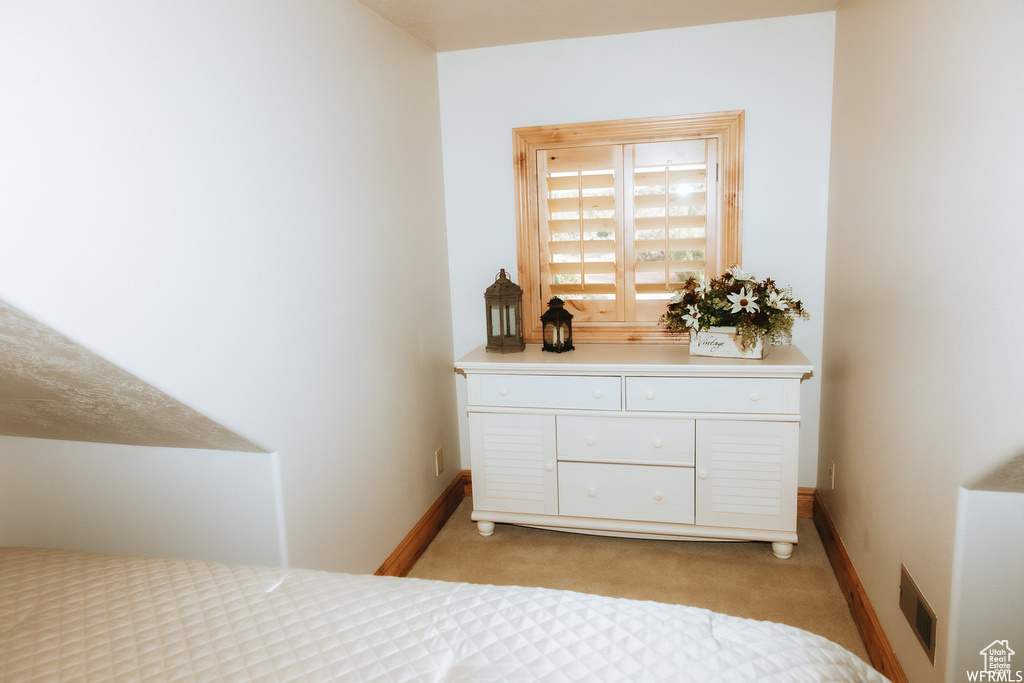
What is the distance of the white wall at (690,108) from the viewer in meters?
2.64

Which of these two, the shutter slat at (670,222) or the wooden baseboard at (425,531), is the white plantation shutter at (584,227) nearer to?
the shutter slat at (670,222)

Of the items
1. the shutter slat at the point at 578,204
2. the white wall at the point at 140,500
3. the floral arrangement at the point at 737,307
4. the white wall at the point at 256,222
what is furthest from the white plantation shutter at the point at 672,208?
the white wall at the point at 140,500

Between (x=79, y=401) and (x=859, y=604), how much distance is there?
2.38m

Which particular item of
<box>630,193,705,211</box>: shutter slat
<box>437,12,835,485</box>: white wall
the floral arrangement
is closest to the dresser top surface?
the floral arrangement

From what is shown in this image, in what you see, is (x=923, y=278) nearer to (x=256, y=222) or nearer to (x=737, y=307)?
(x=737, y=307)

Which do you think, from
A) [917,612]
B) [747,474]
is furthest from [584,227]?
[917,612]

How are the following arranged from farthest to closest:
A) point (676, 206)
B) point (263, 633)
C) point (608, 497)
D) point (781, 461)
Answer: point (676, 206) < point (608, 497) < point (781, 461) < point (263, 633)

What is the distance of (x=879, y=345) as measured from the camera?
196cm

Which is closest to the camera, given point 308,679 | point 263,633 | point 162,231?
point 308,679

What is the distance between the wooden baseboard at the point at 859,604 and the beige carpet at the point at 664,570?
3cm

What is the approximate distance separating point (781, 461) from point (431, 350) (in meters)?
1.53

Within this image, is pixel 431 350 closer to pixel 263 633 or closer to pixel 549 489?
pixel 549 489

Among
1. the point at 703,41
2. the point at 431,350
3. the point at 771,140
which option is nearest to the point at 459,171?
the point at 431,350

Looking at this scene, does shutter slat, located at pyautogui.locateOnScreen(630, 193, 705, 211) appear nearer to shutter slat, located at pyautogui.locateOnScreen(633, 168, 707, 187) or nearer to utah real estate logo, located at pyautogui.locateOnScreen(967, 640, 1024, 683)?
shutter slat, located at pyautogui.locateOnScreen(633, 168, 707, 187)
